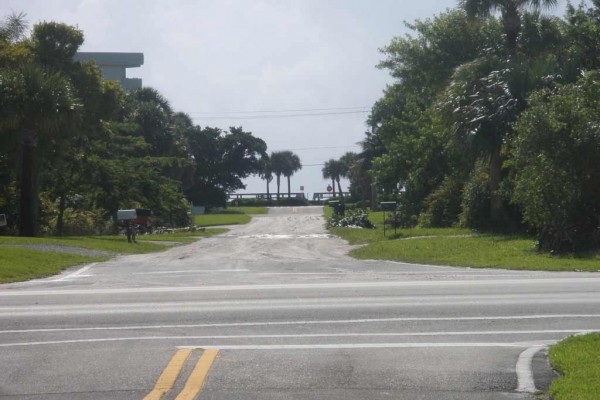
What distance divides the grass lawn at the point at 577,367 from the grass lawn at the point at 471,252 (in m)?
12.4

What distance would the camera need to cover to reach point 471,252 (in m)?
28.8

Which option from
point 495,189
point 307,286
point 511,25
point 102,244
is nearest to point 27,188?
point 102,244

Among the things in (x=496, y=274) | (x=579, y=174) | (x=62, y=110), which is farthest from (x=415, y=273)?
(x=62, y=110)

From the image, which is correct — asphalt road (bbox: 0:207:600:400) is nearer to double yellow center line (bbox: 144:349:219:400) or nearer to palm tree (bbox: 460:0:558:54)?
double yellow center line (bbox: 144:349:219:400)

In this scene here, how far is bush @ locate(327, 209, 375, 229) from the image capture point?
55062mm

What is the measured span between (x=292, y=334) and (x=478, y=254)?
16.3 metres

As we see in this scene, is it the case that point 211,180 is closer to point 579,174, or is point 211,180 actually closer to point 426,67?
point 426,67

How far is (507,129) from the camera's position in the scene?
34.7 metres

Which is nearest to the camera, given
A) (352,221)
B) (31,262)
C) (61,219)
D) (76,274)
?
(76,274)

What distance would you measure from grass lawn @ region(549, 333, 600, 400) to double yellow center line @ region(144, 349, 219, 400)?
11.1ft

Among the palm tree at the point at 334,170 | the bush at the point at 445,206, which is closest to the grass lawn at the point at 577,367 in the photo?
the bush at the point at 445,206

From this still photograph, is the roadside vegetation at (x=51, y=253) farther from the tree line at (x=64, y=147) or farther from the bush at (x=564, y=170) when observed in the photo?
the bush at (x=564, y=170)

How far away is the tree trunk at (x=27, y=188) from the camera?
134ft

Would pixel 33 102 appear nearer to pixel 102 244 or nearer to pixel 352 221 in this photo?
pixel 102 244
